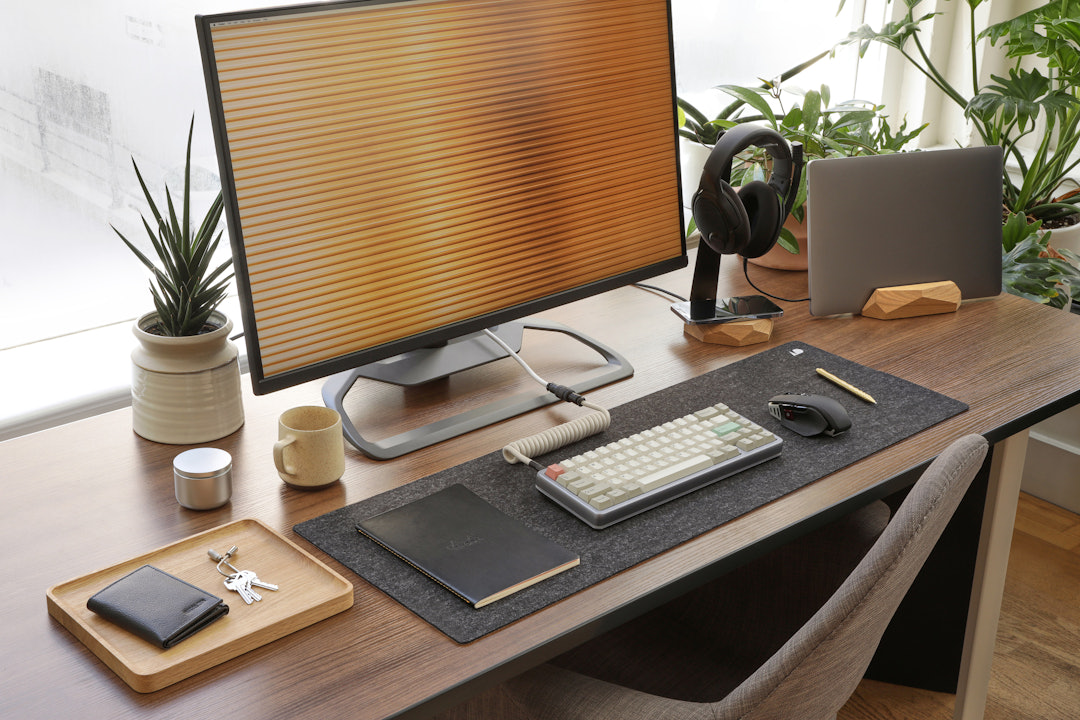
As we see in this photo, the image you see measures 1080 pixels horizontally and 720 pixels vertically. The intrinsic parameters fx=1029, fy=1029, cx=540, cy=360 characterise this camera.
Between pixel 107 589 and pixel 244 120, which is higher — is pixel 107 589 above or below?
below

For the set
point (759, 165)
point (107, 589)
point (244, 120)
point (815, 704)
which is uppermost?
point (244, 120)

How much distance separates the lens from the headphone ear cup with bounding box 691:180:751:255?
1.34m

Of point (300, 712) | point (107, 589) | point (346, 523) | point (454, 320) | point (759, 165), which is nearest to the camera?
point (300, 712)

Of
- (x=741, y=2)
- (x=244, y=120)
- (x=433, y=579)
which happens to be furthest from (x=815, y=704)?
(x=741, y=2)

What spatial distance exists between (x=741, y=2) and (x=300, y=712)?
1840 mm

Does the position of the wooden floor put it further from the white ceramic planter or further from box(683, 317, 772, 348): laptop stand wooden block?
the white ceramic planter

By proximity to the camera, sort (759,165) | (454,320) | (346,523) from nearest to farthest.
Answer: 1. (346,523)
2. (454,320)
3. (759,165)

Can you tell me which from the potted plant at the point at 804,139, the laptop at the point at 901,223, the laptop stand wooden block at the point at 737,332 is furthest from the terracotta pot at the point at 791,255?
the laptop stand wooden block at the point at 737,332

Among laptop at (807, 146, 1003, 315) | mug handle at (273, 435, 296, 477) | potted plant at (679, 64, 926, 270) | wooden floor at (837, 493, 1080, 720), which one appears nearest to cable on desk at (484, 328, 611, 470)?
mug handle at (273, 435, 296, 477)

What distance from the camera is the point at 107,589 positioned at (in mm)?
868

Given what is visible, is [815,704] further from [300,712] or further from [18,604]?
[18,604]

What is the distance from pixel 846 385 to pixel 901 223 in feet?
1.18

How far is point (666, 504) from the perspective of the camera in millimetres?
1037

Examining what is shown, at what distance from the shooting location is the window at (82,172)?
56.1 inches
